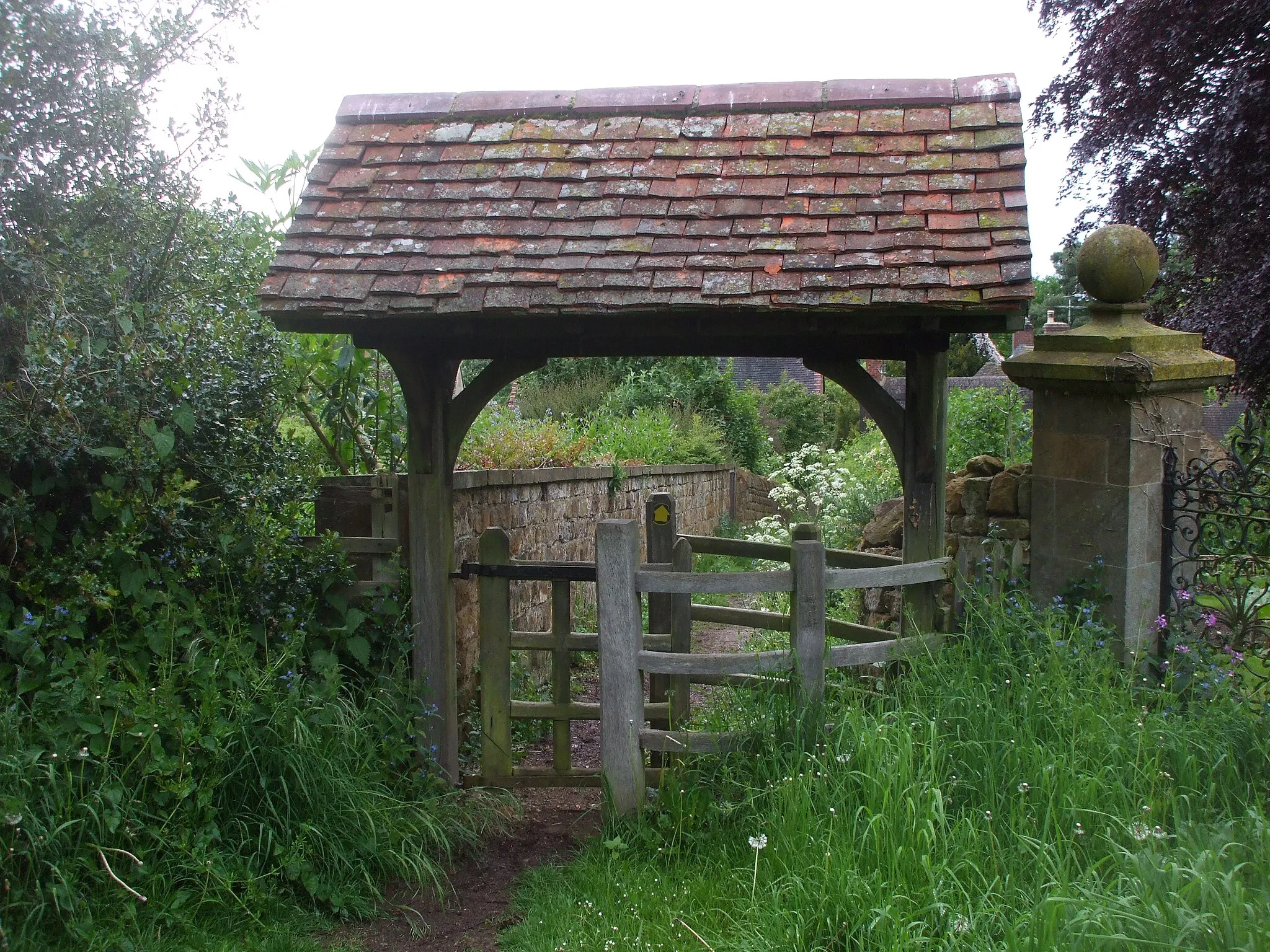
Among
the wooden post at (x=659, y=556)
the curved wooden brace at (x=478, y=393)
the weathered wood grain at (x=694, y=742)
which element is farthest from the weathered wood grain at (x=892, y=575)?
the curved wooden brace at (x=478, y=393)

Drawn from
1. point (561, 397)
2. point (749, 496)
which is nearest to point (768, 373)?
point (749, 496)

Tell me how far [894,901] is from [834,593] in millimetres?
6068

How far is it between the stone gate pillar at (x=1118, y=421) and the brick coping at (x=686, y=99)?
1.46 m

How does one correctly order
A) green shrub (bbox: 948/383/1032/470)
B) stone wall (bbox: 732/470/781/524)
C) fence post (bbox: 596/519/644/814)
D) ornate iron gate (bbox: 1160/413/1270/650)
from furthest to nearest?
stone wall (bbox: 732/470/781/524), green shrub (bbox: 948/383/1032/470), fence post (bbox: 596/519/644/814), ornate iron gate (bbox: 1160/413/1270/650)

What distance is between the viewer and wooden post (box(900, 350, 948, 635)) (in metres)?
4.72

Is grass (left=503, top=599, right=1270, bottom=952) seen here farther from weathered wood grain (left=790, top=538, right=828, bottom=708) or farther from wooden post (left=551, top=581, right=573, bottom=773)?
wooden post (left=551, top=581, right=573, bottom=773)

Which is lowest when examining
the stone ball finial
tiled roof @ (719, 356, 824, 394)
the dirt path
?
the dirt path

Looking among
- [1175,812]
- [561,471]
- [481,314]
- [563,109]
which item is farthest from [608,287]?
[561,471]

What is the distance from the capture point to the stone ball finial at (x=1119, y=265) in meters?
4.25

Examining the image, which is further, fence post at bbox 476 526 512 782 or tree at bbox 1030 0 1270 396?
tree at bbox 1030 0 1270 396

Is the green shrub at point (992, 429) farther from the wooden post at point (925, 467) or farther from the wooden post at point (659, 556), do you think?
the wooden post at point (659, 556)

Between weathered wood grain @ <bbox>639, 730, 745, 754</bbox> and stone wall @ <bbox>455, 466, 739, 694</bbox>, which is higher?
stone wall @ <bbox>455, 466, 739, 694</bbox>

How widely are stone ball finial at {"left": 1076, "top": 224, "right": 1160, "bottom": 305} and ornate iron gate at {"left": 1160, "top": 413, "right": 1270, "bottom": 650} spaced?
0.75 m

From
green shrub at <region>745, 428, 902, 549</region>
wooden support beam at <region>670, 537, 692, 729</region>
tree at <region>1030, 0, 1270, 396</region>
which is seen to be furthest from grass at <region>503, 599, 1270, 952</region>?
tree at <region>1030, 0, 1270, 396</region>
